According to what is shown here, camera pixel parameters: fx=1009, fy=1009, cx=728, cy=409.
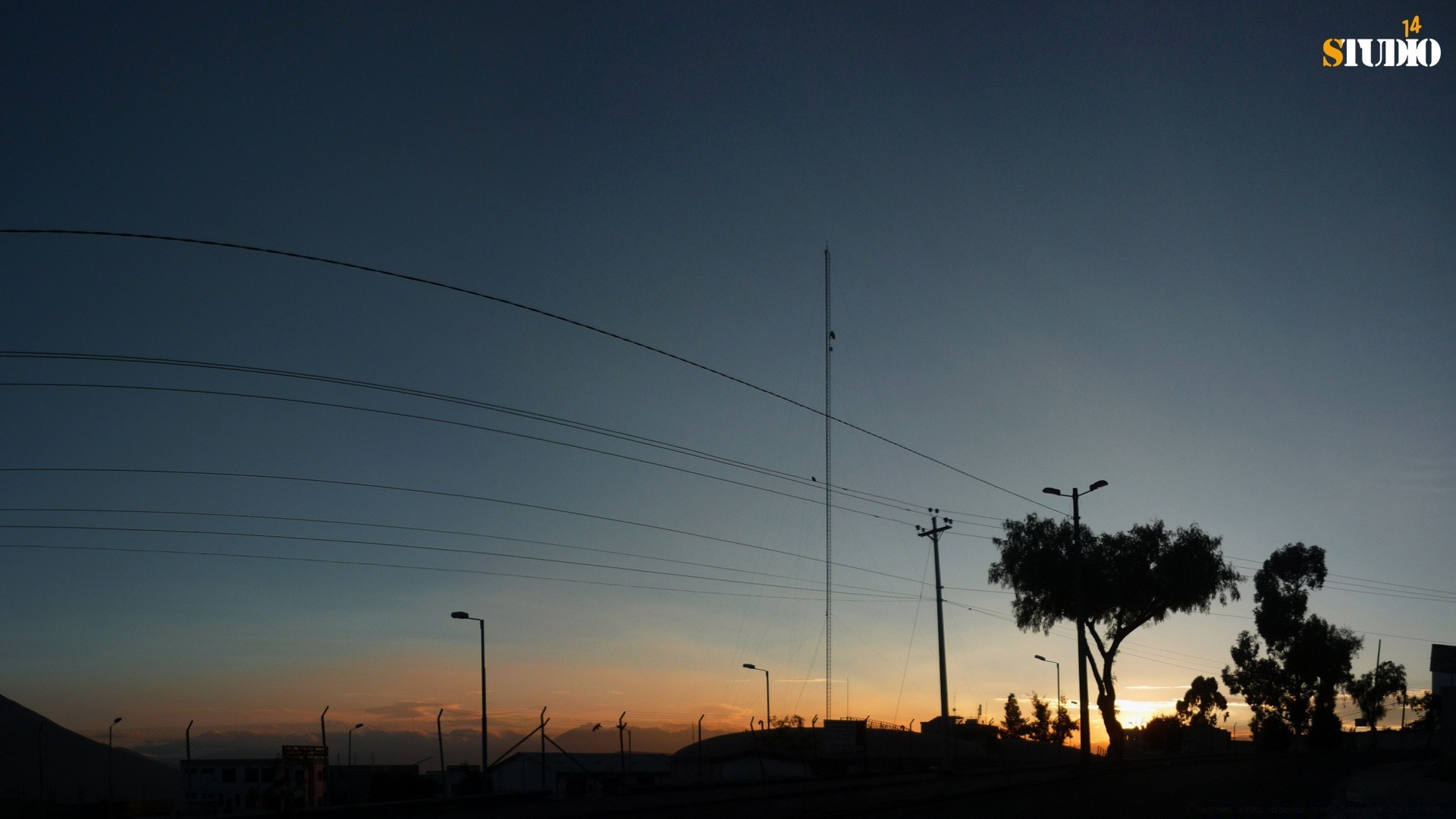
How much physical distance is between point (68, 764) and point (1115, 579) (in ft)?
463

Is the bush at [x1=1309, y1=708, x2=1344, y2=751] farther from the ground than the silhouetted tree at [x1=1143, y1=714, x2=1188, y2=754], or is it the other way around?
the bush at [x1=1309, y1=708, x2=1344, y2=751]

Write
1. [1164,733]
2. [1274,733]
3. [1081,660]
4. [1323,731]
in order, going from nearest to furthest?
1. [1081,660]
2. [1323,731]
3. [1274,733]
4. [1164,733]

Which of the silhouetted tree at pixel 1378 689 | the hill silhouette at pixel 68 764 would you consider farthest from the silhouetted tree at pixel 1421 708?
the hill silhouette at pixel 68 764

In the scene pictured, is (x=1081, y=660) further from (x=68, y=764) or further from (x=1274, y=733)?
(x=68, y=764)

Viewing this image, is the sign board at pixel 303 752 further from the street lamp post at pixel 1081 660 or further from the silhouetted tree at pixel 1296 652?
the silhouetted tree at pixel 1296 652

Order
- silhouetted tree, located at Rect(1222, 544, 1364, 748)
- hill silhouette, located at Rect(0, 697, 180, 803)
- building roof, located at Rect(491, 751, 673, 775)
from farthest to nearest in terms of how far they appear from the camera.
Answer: hill silhouette, located at Rect(0, 697, 180, 803), silhouetted tree, located at Rect(1222, 544, 1364, 748), building roof, located at Rect(491, 751, 673, 775)

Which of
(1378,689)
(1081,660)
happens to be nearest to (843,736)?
(1081,660)

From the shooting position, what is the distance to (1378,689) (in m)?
128

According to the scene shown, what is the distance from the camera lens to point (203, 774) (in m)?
85.5

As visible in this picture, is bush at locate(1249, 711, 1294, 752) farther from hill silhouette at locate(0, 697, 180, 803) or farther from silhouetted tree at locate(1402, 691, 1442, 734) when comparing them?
hill silhouette at locate(0, 697, 180, 803)

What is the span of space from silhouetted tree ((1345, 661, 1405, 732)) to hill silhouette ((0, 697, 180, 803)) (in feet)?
482

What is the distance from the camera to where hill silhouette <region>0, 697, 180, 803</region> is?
11981cm

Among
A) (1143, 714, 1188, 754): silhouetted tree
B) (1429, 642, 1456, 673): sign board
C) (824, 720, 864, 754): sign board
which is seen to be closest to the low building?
(824, 720, 864, 754): sign board

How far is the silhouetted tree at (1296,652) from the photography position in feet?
312
